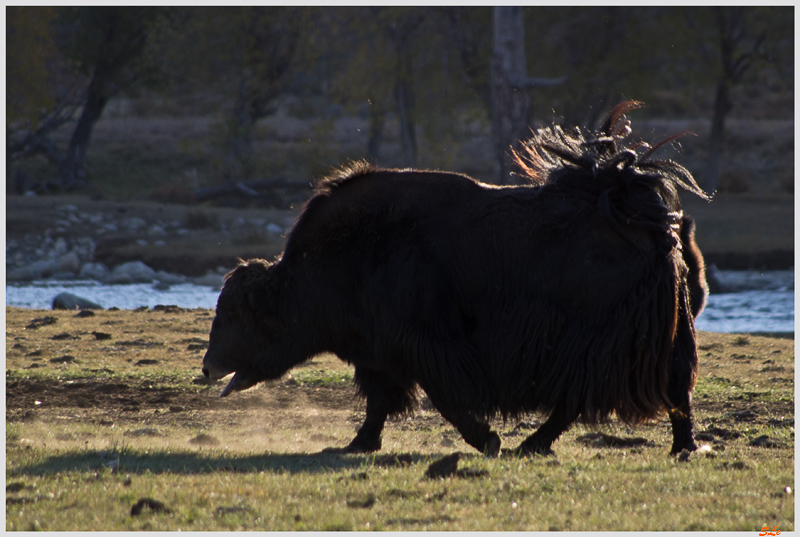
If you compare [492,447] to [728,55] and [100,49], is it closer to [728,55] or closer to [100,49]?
[100,49]

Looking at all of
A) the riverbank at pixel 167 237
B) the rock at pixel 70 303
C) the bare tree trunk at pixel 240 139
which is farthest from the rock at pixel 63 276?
the bare tree trunk at pixel 240 139

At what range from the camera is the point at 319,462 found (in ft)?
16.6

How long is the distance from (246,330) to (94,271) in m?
15.0

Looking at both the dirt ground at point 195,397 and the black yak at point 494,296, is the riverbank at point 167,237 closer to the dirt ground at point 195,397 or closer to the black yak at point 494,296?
the dirt ground at point 195,397

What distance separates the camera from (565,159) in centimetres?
545

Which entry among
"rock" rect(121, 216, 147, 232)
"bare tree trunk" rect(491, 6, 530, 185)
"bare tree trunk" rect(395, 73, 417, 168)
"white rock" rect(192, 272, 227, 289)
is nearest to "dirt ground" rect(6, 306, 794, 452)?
"bare tree trunk" rect(491, 6, 530, 185)

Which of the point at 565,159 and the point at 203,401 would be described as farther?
the point at 203,401

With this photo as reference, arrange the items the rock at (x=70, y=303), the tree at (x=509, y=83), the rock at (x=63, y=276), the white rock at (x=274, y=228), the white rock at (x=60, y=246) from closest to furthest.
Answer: the rock at (x=70, y=303) → the tree at (x=509, y=83) → the rock at (x=63, y=276) → the white rock at (x=60, y=246) → the white rock at (x=274, y=228)

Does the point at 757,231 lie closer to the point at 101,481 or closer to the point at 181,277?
the point at 181,277

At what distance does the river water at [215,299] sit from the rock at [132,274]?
0.37 metres

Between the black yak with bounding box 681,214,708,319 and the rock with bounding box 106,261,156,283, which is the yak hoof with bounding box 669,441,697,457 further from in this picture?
the rock with bounding box 106,261,156,283

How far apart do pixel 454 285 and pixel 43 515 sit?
2.55m

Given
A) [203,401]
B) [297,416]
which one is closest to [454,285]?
[297,416]

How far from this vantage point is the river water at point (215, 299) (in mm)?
15688
